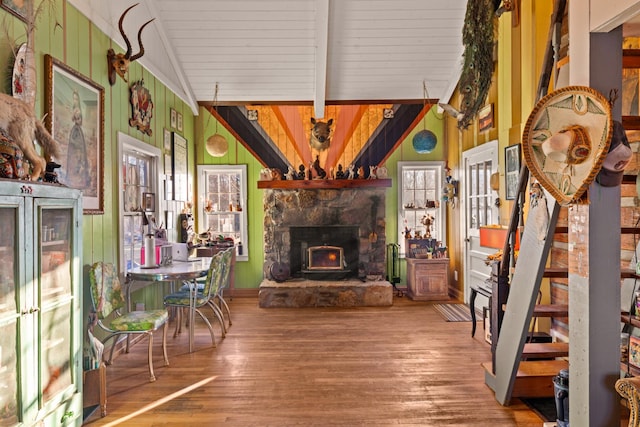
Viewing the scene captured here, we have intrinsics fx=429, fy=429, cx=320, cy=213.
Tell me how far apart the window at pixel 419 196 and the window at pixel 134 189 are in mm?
3773

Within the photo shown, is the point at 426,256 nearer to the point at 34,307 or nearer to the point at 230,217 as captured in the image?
the point at 230,217

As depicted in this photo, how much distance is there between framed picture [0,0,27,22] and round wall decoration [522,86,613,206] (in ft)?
10.1

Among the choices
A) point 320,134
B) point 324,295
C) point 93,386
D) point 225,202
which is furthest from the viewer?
point 225,202

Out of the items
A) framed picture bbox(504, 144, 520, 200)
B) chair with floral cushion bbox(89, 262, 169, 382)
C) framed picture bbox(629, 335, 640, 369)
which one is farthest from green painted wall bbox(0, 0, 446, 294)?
framed picture bbox(629, 335, 640, 369)

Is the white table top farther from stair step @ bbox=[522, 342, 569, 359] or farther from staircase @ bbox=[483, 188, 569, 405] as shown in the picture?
stair step @ bbox=[522, 342, 569, 359]

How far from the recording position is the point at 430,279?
6344 mm

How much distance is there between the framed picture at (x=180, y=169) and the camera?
583 cm

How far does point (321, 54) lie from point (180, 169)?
2.54 m

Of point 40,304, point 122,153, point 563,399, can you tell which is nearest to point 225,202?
point 122,153

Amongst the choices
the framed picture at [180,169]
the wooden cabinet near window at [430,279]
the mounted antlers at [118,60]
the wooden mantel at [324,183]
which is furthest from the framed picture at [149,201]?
the wooden cabinet near window at [430,279]

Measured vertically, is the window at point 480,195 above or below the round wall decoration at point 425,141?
below

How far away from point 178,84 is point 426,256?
4355 mm

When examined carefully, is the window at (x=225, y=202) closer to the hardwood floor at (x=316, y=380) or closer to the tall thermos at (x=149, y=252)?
the hardwood floor at (x=316, y=380)

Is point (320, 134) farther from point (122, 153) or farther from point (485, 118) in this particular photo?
point (122, 153)
